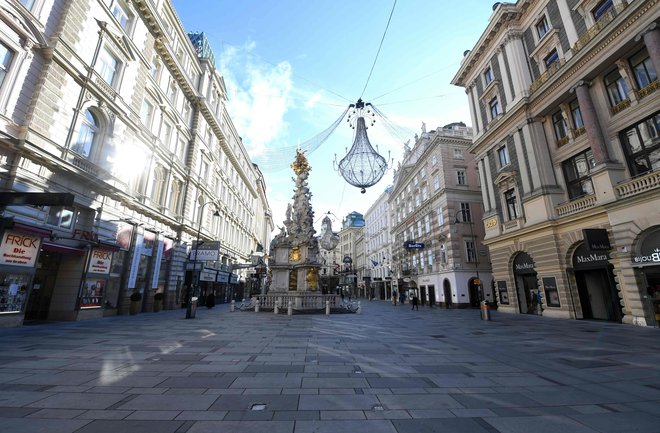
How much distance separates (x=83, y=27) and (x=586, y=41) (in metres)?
27.5

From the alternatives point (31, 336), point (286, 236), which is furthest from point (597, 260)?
point (31, 336)

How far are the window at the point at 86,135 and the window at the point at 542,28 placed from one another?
29708 millimetres

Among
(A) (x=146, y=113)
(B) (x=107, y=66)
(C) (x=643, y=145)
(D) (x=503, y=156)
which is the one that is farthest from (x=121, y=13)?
(C) (x=643, y=145)

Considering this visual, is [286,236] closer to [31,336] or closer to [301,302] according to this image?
[301,302]

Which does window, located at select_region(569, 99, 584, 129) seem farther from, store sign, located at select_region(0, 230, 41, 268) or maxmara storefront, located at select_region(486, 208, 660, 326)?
store sign, located at select_region(0, 230, 41, 268)

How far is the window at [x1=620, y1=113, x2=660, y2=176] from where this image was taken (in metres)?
14.3

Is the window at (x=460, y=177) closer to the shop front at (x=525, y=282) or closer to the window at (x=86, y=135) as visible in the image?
the shop front at (x=525, y=282)

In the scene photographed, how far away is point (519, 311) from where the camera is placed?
21.8 meters

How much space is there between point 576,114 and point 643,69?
13.2 ft

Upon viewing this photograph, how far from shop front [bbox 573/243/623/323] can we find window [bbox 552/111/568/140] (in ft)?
25.4

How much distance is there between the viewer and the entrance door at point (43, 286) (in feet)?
48.9

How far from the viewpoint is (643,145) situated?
14.9m

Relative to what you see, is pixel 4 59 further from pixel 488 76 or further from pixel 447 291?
pixel 447 291

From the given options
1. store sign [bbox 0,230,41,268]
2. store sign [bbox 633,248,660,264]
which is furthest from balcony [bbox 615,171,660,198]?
store sign [bbox 0,230,41,268]
